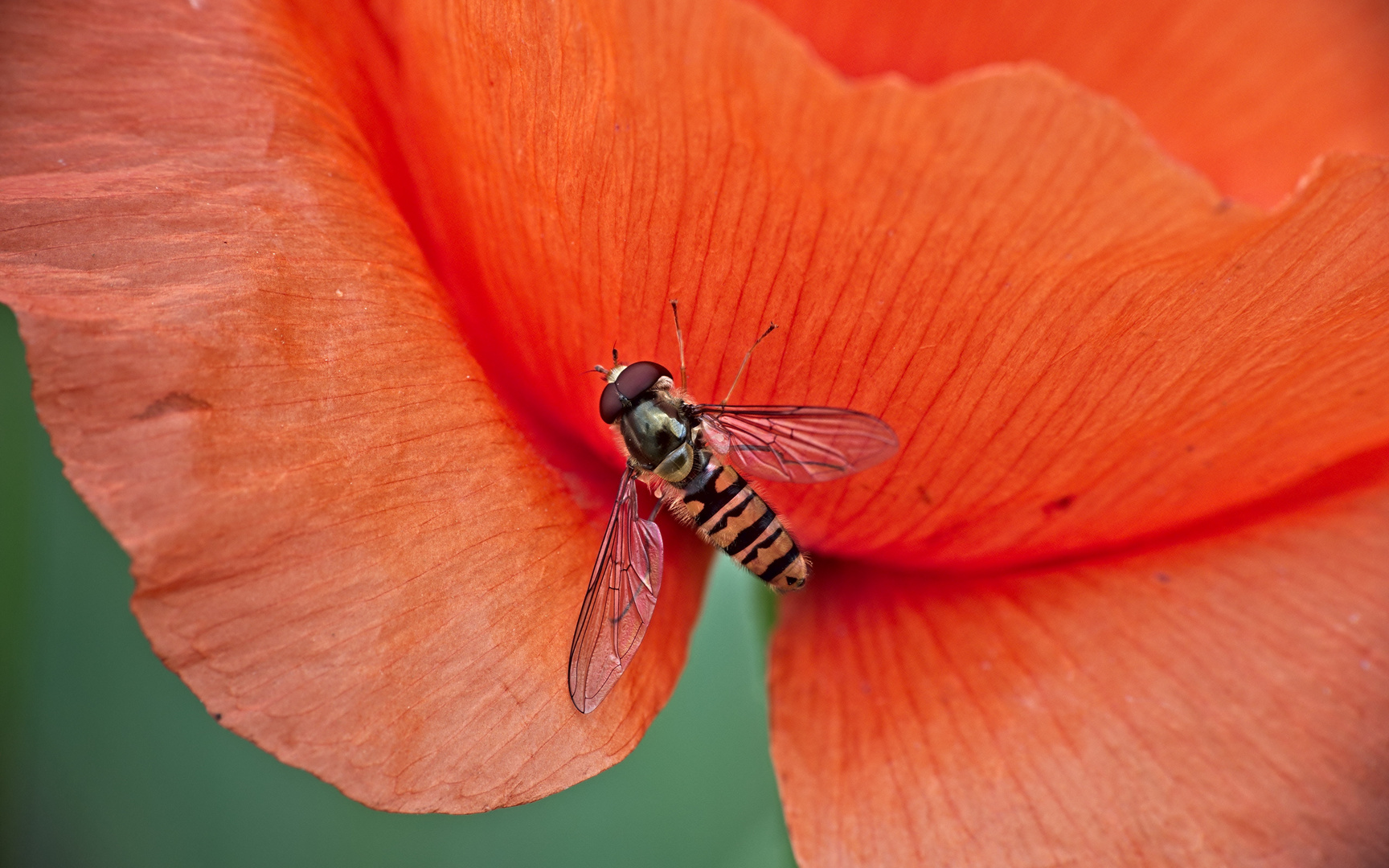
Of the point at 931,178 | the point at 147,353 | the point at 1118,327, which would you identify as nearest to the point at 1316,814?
the point at 1118,327

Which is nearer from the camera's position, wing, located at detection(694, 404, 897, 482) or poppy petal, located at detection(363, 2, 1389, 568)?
poppy petal, located at detection(363, 2, 1389, 568)

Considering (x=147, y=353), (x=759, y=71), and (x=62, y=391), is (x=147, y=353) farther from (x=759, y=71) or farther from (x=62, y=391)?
(x=759, y=71)

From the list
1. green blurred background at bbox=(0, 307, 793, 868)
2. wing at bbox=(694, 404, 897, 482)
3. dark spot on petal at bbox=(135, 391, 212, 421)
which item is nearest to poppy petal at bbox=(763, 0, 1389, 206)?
wing at bbox=(694, 404, 897, 482)

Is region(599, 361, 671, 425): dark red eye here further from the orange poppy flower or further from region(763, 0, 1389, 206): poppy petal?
region(763, 0, 1389, 206): poppy petal

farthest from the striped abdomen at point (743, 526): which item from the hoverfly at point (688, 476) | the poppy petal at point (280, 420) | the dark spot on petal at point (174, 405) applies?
the dark spot on petal at point (174, 405)

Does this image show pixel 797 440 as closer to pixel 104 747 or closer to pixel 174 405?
pixel 174 405

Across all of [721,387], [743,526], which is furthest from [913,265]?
[743,526]

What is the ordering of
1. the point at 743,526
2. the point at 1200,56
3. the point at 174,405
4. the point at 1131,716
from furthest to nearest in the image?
the point at 1200,56 → the point at 743,526 → the point at 1131,716 → the point at 174,405
